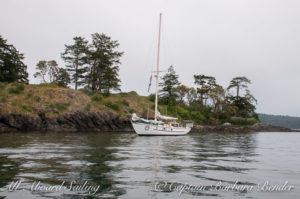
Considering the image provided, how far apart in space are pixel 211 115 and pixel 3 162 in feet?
253

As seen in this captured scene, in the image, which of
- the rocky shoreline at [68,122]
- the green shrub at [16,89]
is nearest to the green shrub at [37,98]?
the green shrub at [16,89]

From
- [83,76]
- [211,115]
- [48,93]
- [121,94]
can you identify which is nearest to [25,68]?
[83,76]

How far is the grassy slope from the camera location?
1845 inches

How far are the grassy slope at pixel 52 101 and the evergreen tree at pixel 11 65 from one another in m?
10.3

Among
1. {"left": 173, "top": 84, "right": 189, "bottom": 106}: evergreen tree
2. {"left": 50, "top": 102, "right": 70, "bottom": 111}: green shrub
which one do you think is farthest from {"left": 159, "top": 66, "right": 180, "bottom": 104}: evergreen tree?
{"left": 50, "top": 102, "right": 70, "bottom": 111}: green shrub

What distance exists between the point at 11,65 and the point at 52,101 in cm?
2192

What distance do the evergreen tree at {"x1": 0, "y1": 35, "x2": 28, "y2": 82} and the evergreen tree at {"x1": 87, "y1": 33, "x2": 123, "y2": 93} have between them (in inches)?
731

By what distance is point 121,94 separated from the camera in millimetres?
70750

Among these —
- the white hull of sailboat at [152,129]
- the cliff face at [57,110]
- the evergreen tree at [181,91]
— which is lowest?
the white hull of sailboat at [152,129]

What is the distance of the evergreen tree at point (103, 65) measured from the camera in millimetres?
66250

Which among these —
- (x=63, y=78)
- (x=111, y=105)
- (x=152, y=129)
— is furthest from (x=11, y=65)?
(x=152, y=129)

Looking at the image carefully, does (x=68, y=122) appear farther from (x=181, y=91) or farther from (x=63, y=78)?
(x=181, y=91)

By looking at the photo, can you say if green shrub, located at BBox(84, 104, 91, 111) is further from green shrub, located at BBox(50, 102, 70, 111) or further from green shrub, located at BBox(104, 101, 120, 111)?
green shrub, located at BBox(104, 101, 120, 111)

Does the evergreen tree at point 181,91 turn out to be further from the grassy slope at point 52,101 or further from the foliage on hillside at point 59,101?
the grassy slope at point 52,101
